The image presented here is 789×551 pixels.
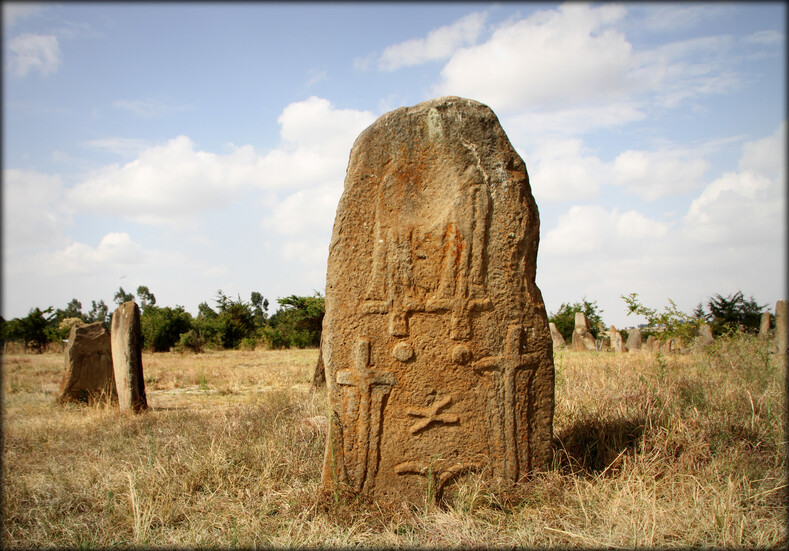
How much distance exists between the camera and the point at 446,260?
349 cm

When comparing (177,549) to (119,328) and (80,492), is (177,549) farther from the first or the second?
(119,328)

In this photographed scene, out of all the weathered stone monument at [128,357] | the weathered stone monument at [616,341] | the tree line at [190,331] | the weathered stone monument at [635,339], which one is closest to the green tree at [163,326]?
the tree line at [190,331]

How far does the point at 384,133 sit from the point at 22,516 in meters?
3.23

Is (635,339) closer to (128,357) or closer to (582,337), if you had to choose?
(582,337)

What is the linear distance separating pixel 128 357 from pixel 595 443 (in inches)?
217

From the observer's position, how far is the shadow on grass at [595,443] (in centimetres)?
361

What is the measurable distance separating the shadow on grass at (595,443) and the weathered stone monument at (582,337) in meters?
13.6

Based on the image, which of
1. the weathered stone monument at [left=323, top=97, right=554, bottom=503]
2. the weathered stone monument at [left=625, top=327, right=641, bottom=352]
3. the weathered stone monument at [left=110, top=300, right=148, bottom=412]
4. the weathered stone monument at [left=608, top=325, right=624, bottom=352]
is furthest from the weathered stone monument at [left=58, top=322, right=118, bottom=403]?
the weathered stone monument at [left=625, top=327, right=641, bottom=352]

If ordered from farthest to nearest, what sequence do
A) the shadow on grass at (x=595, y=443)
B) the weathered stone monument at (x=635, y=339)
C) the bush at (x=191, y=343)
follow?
the bush at (x=191, y=343), the weathered stone monument at (x=635, y=339), the shadow on grass at (x=595, y=443)

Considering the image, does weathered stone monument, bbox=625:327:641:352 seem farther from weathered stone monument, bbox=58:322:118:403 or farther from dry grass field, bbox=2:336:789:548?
weathered stone monument, bbox=58:322:118:403

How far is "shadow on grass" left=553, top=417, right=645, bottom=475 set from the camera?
3609 millimetres

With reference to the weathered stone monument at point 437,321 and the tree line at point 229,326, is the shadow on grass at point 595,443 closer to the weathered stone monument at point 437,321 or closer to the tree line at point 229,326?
the weathered stone monument at point 437,321

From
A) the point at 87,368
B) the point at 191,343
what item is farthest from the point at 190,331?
the point at 87,368

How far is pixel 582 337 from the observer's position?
58.0 ft
